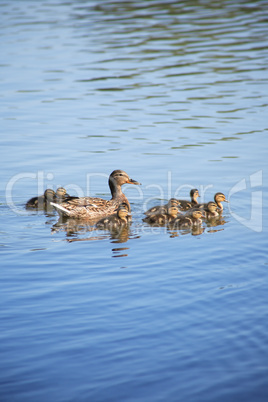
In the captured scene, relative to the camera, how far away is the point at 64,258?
692cm

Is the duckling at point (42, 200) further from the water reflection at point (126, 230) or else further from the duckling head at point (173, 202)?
the duckling head at point (173, 202)

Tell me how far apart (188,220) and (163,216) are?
12.4 inches

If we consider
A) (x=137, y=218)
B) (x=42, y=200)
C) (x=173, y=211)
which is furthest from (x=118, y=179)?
(x=173, y=211)

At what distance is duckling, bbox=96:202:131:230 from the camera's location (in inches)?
326

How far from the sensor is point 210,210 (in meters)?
8.61

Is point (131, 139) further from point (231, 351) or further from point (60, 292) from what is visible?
point (231, 351)

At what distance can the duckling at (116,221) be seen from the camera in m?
8.27

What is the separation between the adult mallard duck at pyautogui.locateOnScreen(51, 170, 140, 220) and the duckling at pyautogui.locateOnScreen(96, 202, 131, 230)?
45 centimetres

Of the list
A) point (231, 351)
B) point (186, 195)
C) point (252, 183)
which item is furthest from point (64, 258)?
point (252, 183)

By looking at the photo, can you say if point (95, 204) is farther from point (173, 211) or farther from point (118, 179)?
point (173, 211)

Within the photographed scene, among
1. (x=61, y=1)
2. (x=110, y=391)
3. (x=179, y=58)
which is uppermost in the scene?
(x=61, y=1)

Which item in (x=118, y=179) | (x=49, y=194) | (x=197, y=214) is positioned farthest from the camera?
(x=118, y=179)

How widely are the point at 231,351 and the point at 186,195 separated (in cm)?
486

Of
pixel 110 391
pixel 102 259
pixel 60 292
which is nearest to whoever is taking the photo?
pixel 110 391
